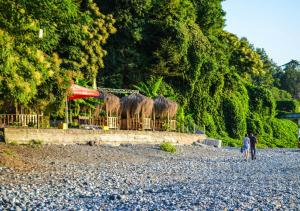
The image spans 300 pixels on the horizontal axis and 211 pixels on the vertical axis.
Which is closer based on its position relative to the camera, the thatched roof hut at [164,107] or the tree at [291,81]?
the thatched roof hut at [164,107]

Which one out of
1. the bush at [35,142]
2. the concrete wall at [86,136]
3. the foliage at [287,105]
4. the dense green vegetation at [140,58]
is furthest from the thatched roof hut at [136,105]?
the foliage at [287,105]

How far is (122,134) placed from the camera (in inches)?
923

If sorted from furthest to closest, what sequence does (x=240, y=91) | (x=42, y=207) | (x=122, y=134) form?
1. (x=240, y=91)
2. (x=122, y=134)
3. (x=42, y=207)

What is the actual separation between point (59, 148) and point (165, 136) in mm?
9884

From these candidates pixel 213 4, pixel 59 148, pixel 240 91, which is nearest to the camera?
pixel 59 148

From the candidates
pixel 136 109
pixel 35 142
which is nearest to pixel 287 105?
pixel 136 109

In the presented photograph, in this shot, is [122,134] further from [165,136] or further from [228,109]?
Result: [228,109]

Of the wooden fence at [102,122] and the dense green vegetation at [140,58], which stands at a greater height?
the dense green vegetation at [140,58]

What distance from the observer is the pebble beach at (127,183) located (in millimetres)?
9484

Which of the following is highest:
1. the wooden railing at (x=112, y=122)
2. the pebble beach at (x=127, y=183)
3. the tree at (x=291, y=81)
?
the tree at (x=291, y=81)

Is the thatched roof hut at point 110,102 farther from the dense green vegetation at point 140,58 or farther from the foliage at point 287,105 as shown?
the foliage at point 287,105

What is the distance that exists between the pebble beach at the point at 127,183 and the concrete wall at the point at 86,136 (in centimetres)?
71

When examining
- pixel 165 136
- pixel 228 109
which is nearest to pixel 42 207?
pixel 165 136

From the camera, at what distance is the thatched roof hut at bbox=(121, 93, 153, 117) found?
91.3 ft
